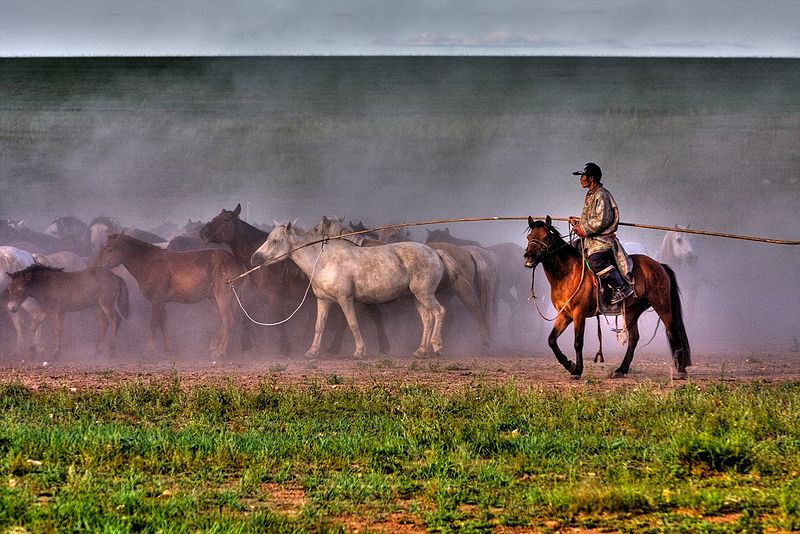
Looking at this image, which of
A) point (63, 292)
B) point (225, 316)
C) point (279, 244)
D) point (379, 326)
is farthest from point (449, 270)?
point (63, 292)

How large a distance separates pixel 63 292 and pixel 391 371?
221 inches

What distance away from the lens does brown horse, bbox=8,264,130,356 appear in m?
17.2

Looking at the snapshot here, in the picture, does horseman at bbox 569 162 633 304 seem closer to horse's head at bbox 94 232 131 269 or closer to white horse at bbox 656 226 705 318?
horse's head at bbox 94 232 131 269

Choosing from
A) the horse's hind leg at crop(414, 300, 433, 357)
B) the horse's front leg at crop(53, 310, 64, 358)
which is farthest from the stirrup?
the horse's front leg at crop(53, 310, 64, 358)

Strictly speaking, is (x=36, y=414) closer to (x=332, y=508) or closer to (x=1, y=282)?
(x=332, y=508)

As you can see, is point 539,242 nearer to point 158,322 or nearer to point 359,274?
point 359,274

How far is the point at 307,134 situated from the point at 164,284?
30518mm

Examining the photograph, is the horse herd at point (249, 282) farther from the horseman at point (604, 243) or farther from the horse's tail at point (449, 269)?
the horseman at point (604, 243)

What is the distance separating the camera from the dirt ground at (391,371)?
13.1m

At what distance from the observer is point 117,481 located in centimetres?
761

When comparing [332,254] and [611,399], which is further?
[332,254]

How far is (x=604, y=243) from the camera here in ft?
44.0

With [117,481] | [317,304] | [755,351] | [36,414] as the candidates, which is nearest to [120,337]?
[317,304]

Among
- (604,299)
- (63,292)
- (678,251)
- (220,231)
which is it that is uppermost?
(678,251)
